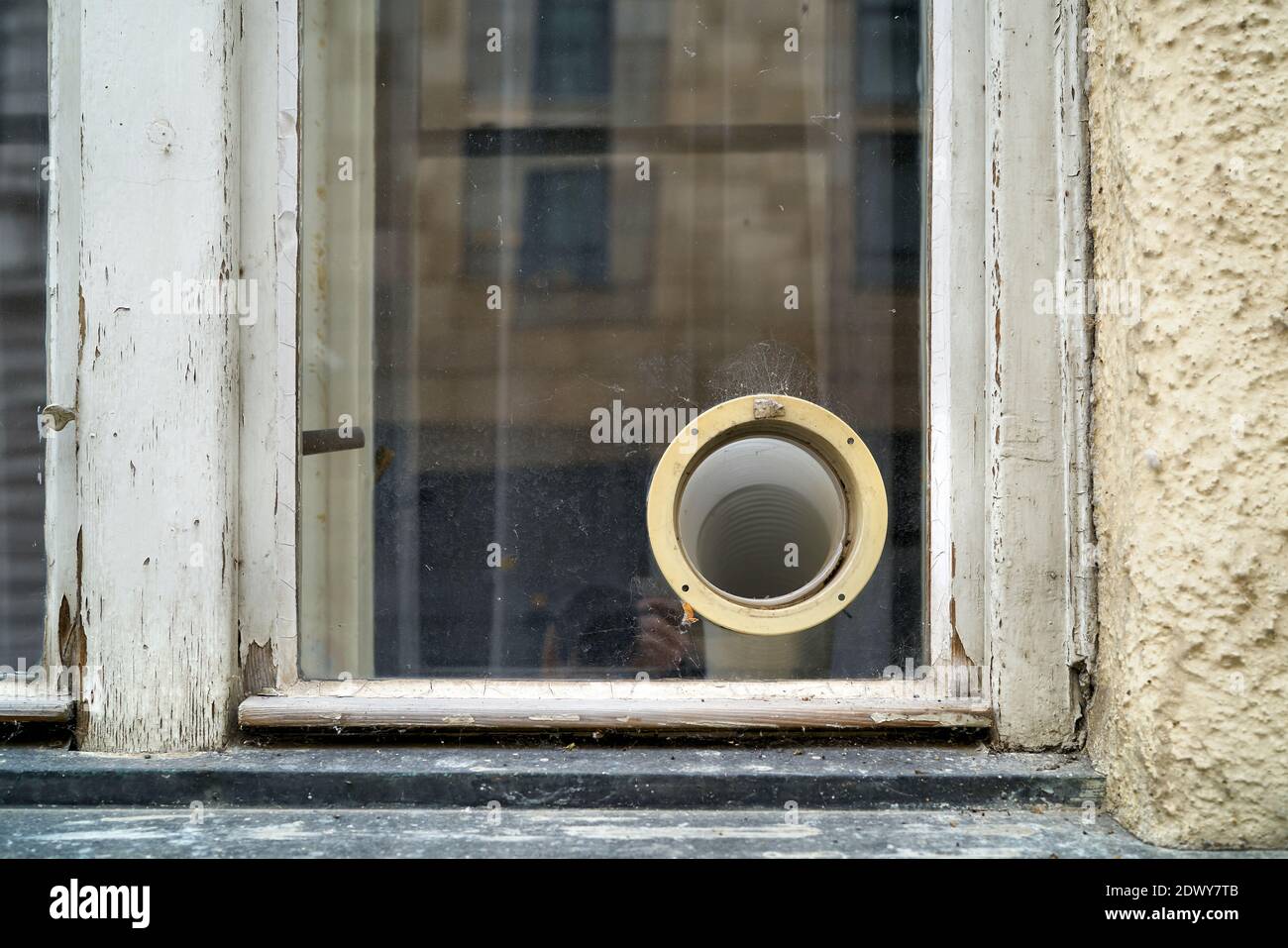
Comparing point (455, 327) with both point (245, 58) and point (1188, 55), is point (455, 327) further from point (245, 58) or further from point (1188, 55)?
point (1188, 55)

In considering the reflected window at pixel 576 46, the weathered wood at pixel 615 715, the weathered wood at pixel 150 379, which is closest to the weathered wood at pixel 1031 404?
the weathered wood at pixel 615 715

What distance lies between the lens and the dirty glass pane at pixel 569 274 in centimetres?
171

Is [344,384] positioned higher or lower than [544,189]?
lower

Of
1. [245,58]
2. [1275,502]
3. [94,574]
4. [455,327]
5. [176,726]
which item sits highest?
[245,58]

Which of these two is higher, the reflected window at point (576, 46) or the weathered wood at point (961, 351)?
the reflected window at point (576, 46)

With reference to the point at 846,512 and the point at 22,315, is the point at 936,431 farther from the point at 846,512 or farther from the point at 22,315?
the point at 22,315

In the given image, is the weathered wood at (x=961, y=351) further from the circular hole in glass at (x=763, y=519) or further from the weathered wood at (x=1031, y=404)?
the circular hole in glass at (x=763, y=519)

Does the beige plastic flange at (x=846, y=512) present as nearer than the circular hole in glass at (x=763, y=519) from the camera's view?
Yes

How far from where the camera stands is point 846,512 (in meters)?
1.64

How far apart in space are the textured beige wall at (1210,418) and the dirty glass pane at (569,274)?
A: 49 cm

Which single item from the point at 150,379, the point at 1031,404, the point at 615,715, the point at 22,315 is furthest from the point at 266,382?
the point at 1031,404

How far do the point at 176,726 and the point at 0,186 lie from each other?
3.75 feet

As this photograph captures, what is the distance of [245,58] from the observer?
60.3 inches

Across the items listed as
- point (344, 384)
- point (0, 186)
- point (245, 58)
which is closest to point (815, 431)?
point (344, 384)
